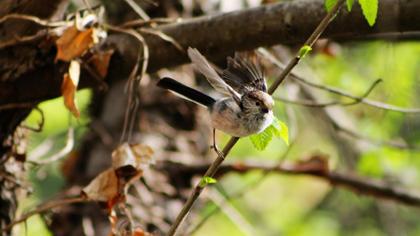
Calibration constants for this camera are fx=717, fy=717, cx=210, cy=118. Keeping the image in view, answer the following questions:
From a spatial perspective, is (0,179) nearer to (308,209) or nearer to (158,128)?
(158,128)

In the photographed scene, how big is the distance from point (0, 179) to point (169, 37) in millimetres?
847

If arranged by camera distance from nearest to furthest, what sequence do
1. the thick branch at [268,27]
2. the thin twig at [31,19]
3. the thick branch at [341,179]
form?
the thick branch at [268,27] < the thin twig at [31,19] < the thick branch at [341,179]

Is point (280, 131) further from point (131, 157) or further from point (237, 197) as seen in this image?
point (237, 197)

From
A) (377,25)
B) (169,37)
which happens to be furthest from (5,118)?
(377,25)

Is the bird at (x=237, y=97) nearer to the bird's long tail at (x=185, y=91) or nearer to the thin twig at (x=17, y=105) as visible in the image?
the bird's long tail at (x=185, y=91)

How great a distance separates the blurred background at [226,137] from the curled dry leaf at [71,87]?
0.45m

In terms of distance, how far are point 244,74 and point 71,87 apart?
641mm

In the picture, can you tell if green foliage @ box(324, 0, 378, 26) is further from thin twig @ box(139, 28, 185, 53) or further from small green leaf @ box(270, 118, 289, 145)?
thin twig @ box(139, 28, 185, 53)

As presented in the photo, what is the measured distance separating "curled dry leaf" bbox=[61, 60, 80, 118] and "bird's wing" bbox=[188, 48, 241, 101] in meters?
0.61

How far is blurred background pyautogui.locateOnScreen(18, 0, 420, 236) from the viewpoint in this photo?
3.32 m

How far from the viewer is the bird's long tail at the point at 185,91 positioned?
1.92 meters

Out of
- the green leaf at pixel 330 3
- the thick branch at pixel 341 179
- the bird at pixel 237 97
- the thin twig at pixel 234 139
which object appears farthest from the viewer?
the thick branch at pixel 341 179

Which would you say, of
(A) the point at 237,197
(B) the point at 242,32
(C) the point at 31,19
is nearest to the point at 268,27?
(B) the point at 242,32

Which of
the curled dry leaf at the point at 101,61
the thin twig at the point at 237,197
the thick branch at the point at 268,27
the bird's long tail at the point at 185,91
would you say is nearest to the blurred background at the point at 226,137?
the thin twig at the point at 237,197
